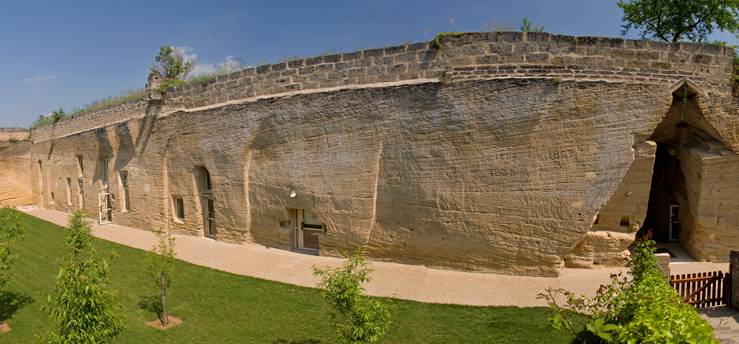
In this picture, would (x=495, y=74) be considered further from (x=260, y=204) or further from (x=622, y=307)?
(x=260, y=204)

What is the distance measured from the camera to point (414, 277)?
10.4 metres

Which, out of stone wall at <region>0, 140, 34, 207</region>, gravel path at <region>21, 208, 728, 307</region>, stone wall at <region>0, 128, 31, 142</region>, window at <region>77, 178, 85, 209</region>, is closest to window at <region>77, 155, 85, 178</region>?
window at <region>77, 178, 85, 209</region>

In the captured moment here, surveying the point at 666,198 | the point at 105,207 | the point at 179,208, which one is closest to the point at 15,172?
the point at 105,207

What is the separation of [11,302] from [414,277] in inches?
352

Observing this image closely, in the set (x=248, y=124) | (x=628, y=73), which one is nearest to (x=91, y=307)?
(x=248, y=124)

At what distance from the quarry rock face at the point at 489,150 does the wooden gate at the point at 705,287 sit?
203 centimetres

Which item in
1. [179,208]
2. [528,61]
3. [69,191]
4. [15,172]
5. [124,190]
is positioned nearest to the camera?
[528,61]

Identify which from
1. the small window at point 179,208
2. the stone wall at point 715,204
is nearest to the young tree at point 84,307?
the small window at point 179,208

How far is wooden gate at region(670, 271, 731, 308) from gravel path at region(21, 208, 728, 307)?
158cm

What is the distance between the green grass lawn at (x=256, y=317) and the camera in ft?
24.4

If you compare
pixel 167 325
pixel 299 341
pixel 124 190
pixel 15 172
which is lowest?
pixel 167 325

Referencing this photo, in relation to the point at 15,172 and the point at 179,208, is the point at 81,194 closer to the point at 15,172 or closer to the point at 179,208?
the point at 15,172

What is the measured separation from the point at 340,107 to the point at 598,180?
6.46m

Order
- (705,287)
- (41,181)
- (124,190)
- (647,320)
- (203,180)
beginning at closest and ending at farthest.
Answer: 1. (647,320)
2. (705,287)
3. (203,180)
4. (124,190)
5. (41,181)
